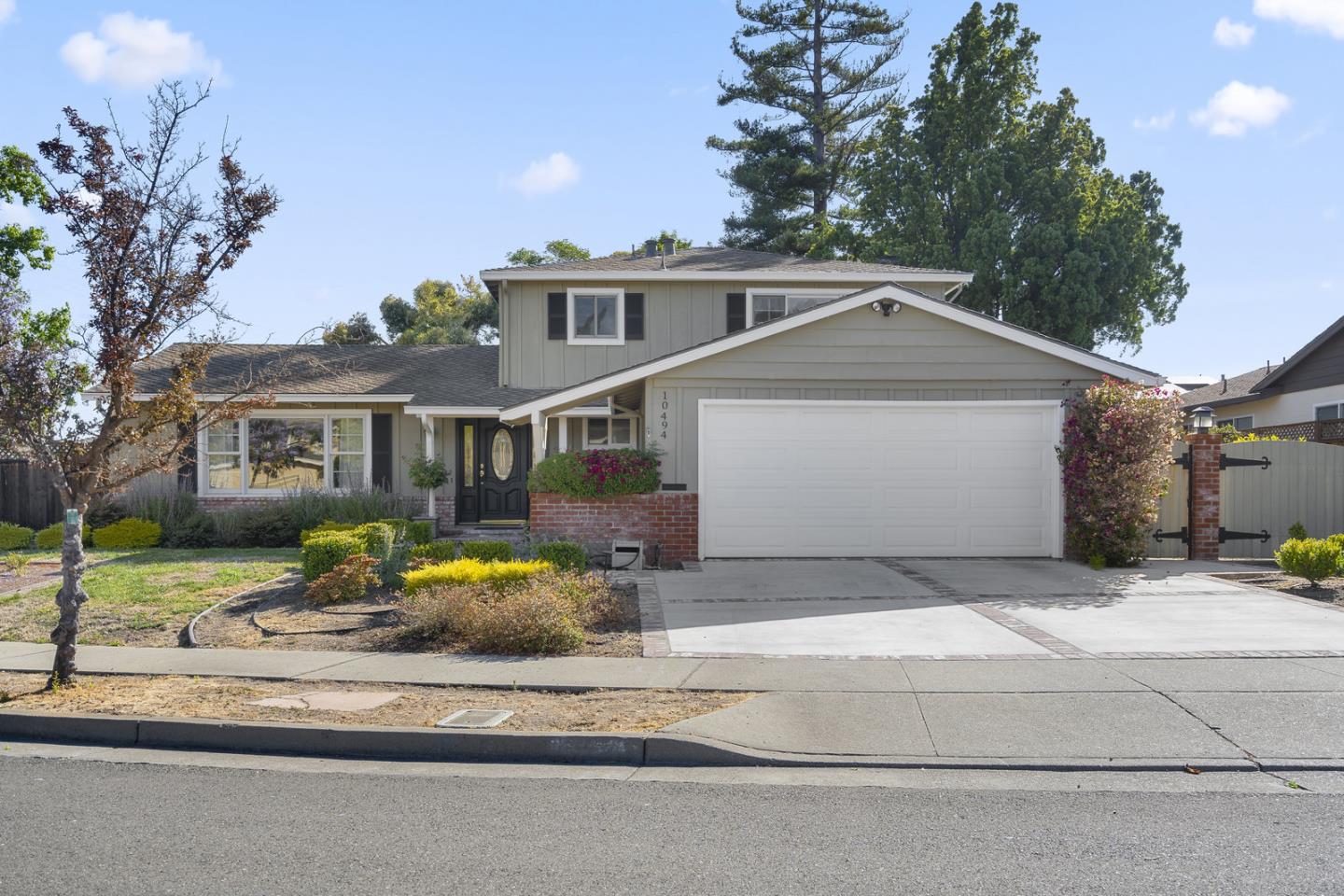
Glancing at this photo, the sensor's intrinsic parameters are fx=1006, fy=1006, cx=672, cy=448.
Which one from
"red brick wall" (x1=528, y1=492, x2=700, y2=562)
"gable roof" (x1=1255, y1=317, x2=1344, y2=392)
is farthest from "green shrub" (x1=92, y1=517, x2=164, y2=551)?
"gable roof" (x1=1255, y1=317, x2=1344, y2=392)

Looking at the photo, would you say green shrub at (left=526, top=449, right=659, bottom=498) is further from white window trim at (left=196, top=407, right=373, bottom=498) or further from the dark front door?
white window trim at (left=196, top=407, right=373, bottom=498)

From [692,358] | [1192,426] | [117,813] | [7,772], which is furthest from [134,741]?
[1192,426]

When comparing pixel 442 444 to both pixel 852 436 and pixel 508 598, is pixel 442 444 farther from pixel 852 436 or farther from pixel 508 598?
pixel 508 598

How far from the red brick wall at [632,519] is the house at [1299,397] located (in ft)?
38.4

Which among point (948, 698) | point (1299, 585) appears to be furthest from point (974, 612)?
point (1299, 585)

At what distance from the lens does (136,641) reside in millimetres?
9805

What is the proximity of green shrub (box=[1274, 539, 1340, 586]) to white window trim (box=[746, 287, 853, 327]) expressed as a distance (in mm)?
10499

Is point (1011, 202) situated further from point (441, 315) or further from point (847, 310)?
point (441, 315)

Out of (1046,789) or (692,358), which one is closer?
(1046,789)

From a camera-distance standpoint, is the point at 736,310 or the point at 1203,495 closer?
the point at 1203,495

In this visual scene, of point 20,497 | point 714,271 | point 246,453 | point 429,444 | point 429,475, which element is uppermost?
point 714,271

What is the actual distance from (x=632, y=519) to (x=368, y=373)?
10.0 metres

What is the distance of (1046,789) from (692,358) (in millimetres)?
9402

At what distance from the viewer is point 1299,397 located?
22.2 meters
